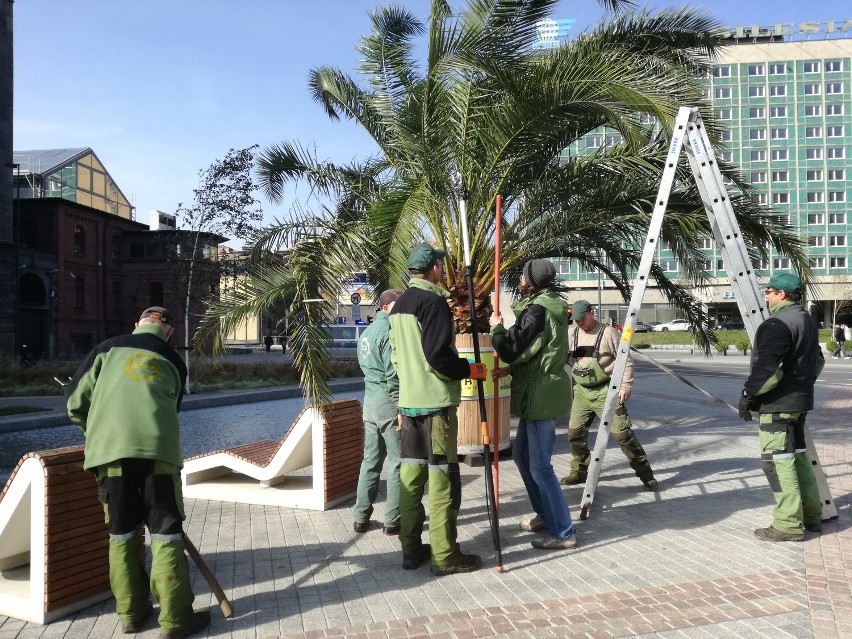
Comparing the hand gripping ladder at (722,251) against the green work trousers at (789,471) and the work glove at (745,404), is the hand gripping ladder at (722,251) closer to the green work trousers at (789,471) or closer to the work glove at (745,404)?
the green work trousers at (789,471)

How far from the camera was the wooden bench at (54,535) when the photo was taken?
3.78 m

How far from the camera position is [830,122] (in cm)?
6862

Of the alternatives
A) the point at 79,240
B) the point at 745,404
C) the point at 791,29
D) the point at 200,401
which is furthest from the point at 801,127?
the point at 745,404

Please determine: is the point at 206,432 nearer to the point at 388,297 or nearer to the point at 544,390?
the point at 388,297

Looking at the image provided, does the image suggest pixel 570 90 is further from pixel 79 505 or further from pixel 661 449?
pixel 79 505

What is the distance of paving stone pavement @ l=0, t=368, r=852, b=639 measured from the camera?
3.66 metres

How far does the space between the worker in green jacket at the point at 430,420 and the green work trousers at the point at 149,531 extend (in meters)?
1.46

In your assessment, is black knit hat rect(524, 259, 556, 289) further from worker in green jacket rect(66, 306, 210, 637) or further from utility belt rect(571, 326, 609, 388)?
worker in green jacket rect(66, 306, 210, 637)

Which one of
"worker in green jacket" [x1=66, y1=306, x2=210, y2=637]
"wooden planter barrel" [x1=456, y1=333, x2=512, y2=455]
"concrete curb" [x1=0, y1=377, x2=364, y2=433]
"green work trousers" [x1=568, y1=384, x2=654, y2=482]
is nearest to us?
"worker in green jacket" [x1=66, y1=306, x2=210, y2=637]

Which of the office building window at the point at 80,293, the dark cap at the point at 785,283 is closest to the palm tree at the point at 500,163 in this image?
the dark cap at the point at 785,283

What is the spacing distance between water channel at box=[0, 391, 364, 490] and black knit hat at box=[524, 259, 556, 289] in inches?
244

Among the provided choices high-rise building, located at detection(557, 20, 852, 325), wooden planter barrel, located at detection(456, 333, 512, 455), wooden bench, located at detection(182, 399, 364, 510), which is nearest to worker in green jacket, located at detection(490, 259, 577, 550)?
wooden bench, located at detection(182, 399, 364, 510)

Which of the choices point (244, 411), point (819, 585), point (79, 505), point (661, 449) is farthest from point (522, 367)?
point (244, 411)

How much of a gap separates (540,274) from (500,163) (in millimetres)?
3368
